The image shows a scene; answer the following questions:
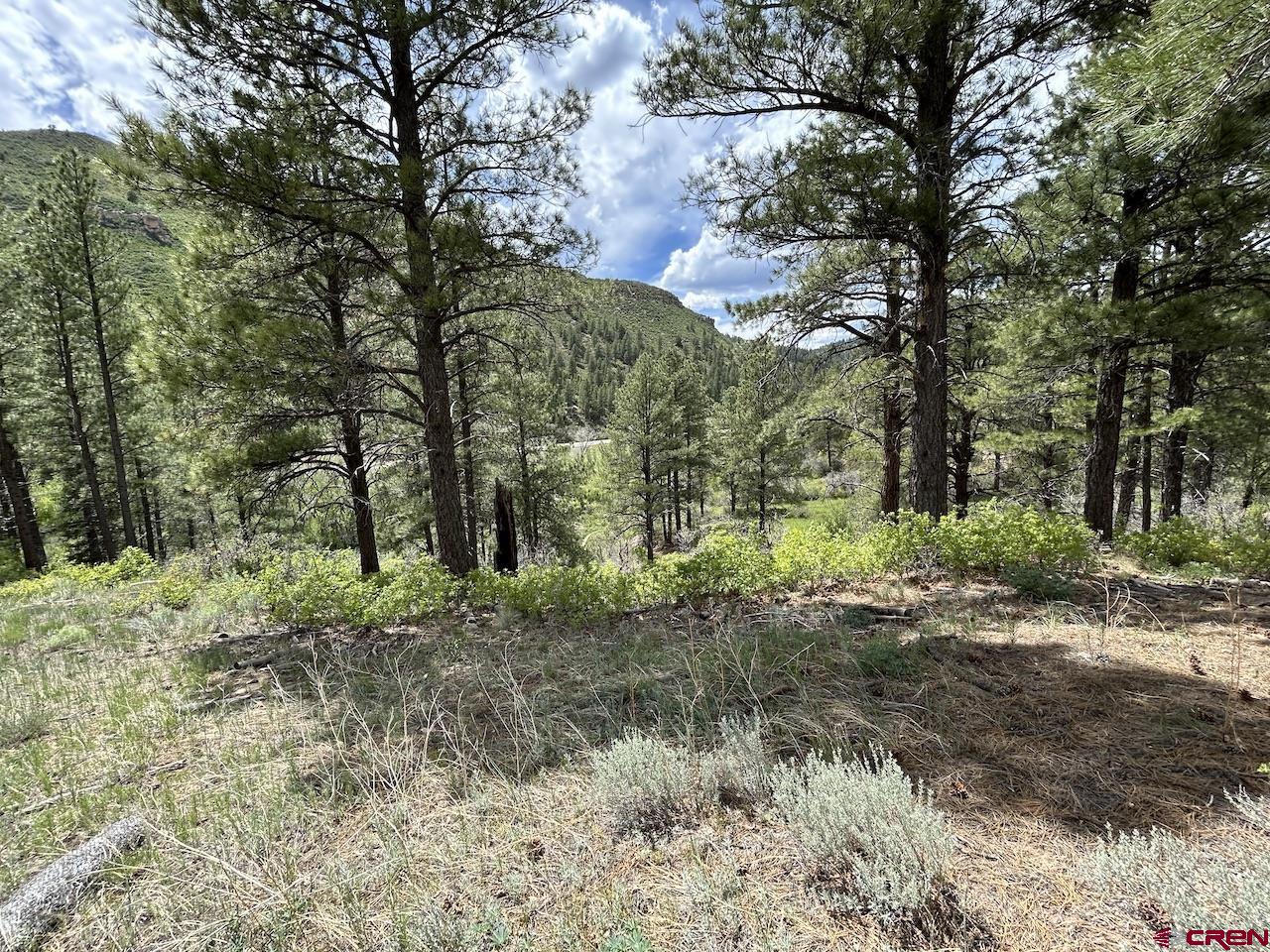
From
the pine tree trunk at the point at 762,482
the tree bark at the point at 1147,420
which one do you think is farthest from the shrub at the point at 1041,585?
the pine tree trunk at the point at 762,482

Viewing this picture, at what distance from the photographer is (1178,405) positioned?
1088 centimetres

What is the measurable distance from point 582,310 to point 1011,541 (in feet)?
21.4

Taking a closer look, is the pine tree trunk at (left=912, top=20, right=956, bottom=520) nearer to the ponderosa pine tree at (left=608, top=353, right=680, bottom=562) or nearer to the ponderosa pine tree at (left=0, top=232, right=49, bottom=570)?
the ponderosa pine tree at (left=608, top=353, right=680, bottom=562)

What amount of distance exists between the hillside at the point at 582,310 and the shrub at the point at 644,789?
614cm

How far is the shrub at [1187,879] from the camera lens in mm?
1477

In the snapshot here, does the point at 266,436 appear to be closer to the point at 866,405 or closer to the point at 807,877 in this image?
the point at 807,877

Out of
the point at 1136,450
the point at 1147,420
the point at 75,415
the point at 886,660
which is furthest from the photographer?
the point at 75,415

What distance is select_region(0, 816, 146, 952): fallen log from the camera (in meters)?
1.83

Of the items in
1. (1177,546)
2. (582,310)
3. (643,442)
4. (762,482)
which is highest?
(582,310)

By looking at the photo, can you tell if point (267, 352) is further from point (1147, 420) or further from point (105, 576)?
point (1147, 420)

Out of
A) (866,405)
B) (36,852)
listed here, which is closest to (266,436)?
(36,852)

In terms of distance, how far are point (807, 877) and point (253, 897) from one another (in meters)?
2.15

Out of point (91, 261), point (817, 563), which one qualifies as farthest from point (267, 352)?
point (91, 261)

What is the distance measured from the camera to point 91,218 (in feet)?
46.3
